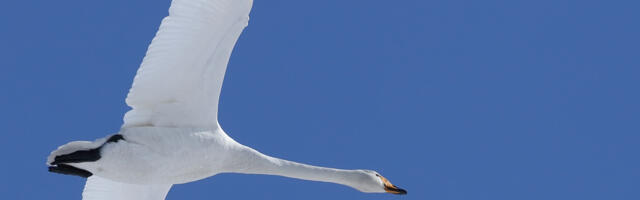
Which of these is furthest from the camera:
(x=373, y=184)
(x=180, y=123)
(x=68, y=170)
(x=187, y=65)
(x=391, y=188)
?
(x=391, y=188)

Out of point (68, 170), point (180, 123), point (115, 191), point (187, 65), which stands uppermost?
point (187, 65)

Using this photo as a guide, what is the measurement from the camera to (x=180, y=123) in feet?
50.6

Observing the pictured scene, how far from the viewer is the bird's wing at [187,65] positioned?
14172 millimetres

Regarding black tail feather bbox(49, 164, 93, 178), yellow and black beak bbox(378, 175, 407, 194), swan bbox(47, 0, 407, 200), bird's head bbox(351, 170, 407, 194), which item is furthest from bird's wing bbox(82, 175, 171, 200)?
yellow and black beak bbox(378, 175, 407, 194)

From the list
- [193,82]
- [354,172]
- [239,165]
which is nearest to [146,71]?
[193,82]

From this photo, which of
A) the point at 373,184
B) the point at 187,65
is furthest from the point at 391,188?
the point at 187,65

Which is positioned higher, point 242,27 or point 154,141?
point 242,27

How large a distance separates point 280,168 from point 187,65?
1924 millimetres

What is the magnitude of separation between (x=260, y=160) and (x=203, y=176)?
2.51 feet

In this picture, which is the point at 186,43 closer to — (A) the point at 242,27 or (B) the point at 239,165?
(A) the point at 242,27

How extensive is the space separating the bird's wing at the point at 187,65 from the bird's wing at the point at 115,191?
1991 mm

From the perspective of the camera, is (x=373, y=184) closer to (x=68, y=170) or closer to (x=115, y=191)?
(x=115, y=191)

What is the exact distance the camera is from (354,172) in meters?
16.2

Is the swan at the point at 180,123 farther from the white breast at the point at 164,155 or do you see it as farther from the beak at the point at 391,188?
the beak at the point at 391,188
